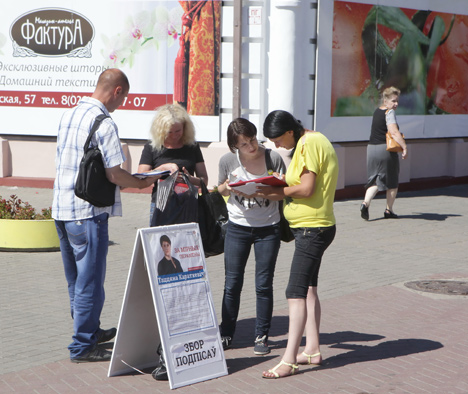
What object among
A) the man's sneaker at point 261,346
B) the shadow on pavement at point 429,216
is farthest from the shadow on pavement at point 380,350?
the shadow on pavement at point 429,216

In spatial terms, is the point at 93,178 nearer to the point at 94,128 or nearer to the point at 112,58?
the point at 94,128

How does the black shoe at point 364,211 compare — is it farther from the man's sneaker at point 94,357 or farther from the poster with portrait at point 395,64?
Answer: the man's sneaker at point 94,357

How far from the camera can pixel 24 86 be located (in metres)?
15.2

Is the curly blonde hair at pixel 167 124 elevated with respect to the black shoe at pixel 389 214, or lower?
elevated

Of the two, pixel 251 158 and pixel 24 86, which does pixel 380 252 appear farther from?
pixel 24 86

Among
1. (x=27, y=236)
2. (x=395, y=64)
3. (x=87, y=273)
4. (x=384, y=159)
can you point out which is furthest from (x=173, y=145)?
(x=395, y=64)

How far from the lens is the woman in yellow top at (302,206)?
523 centimetres

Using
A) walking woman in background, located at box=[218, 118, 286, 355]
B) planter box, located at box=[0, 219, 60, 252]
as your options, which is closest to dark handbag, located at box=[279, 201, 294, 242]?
walking woman in background, located at box=[218, 118, 286, 355]

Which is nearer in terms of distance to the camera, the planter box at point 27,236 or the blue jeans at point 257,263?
the blue jeans at point 257,263

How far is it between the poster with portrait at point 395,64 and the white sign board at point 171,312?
28.7 feet

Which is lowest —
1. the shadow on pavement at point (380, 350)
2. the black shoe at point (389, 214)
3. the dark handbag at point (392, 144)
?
the shadow on pavement at point (380, 350)

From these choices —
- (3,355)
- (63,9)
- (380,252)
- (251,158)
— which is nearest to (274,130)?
(251,158)

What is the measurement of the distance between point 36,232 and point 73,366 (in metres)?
4.09

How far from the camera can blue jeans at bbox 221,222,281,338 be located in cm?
576
